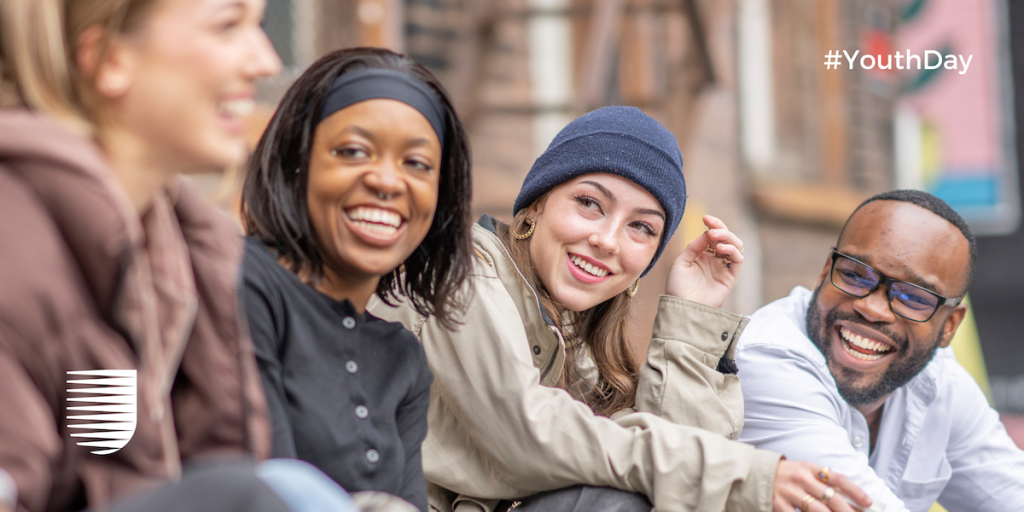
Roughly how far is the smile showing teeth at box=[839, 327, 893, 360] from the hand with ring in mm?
657

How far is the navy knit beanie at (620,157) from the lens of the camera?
89.6 inches

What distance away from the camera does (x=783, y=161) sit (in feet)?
26.9

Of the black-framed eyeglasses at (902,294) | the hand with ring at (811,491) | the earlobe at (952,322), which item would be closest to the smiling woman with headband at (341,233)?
the hand with ring at (811,491)

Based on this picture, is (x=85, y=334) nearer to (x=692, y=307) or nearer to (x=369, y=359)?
(x=369, y=359)

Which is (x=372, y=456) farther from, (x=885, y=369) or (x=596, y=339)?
(x=885, y=369)

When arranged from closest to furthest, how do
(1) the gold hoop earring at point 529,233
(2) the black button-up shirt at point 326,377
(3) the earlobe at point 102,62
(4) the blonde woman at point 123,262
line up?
1. (4) the blonde woman at point 123,262
2. (3) the earlobe at point 102,62
3. (2) the black button-up shirt at point 326,377
4. (1) the gold hoop earring at point 529,233

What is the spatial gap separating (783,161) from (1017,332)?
7.55 ft

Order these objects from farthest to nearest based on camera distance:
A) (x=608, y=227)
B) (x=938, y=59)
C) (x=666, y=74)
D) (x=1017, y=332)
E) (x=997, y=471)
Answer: (x=938, y=59) → (x=1017, y=332) → (x=666, y=74) → (x=997, y=471) → (x=608, y=227)

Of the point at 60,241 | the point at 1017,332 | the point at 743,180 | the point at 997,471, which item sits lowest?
the point at 1017,332

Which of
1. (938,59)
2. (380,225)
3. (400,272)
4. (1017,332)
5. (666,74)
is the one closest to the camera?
(380,225)

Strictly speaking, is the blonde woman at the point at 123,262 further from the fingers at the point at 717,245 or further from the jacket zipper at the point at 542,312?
the fingers at the point at 717,245

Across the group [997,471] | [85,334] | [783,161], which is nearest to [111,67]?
[85,334]

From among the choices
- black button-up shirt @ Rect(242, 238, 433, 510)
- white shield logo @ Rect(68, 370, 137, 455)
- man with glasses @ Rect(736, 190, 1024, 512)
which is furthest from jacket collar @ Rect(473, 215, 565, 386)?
white shield logo @ Rect(68, 370, 137, 455)

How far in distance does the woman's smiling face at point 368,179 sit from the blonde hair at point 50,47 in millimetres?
454
